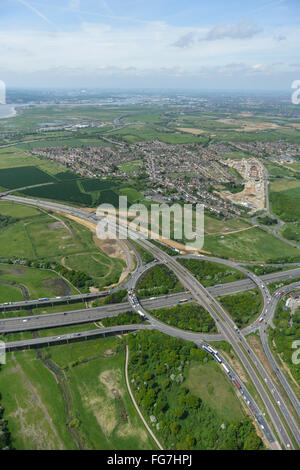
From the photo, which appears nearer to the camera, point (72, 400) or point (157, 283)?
point (72, 400)

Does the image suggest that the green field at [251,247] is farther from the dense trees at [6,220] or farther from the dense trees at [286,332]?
the dense trees at [6,220]

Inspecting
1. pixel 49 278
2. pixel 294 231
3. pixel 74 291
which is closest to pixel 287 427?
pixel 74 291

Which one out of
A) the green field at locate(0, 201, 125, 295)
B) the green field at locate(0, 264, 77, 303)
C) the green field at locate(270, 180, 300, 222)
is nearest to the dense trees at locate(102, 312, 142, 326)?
the green field at locate(0, 201, 125, 295)

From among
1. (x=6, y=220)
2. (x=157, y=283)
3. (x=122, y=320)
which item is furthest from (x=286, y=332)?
(x=6, y=220)

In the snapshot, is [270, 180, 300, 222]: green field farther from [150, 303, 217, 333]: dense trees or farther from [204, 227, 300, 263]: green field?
[150, 303, 217, 333]: dense trees

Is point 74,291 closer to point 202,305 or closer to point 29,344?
point 29,344

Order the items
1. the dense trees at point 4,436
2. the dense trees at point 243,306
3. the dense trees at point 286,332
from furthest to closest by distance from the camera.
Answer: the dense trees at point 243,306, the dense trees at point 286,332, the dense trees at point 4,436

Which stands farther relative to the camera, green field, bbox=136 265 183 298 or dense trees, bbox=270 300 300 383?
green field, bbox=136 265 183 298

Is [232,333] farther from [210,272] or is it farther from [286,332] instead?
[210,272]

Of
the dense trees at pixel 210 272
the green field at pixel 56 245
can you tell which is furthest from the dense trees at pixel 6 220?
the dense trees at pixel 210 272
